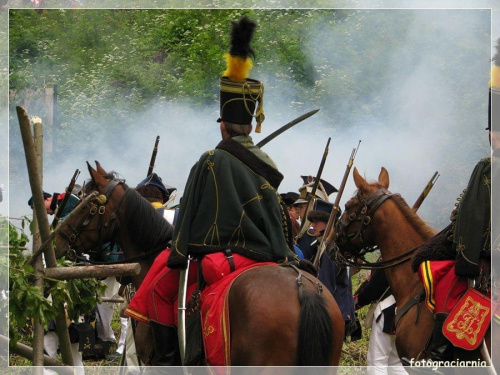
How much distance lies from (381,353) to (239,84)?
344 centimetres

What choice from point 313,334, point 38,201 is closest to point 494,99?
point 313,334

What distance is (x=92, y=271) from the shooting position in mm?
5043

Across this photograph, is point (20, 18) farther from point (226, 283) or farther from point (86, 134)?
point (226, 283)

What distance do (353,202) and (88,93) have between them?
623cm

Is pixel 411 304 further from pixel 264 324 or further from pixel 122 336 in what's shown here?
pixel 122 336

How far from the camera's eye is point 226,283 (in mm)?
5648

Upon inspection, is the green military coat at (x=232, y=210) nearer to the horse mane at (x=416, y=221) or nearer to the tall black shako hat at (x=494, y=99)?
the tall black shako hat at (x=494, y=99)

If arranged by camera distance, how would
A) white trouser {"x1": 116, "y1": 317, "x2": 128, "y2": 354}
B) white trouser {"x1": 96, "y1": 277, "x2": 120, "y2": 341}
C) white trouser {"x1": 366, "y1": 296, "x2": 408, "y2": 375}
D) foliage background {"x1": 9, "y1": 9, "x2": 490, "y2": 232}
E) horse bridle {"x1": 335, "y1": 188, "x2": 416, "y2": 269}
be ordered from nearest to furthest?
horse bridle {"x1": 335, "y1": 188, "x2": 416, "y2": 269} < white trouser {"x1": 366, "y1": 296, "x2": 408, "y2": 375} < white trouser {"x1": 96, "y1": 277, "x2": 120, "y2": 341} < white trouser {"x1": 116, "y1": 317, "x2": 128, "y2": 354} < foliage background {"x1": 9, "y1": 9, "x2": 490, "y2": 232}

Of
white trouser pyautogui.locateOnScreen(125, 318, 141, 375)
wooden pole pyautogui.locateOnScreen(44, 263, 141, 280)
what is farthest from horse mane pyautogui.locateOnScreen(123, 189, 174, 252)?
wooden pole pyautogui.locateOnScreen(44, 263, 141, 280)

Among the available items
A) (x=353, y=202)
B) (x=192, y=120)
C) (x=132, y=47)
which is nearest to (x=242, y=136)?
(x=353, y=202)

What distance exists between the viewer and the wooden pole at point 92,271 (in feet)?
16.5

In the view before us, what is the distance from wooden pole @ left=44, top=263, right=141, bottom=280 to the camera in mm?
5020

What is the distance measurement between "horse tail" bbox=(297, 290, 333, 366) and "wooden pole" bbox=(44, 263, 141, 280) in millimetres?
976

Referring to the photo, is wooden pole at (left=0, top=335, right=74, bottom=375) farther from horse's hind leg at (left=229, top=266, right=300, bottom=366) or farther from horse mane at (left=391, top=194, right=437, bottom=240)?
horse mane at (left=391, top=194, right=437, bottom=240)
